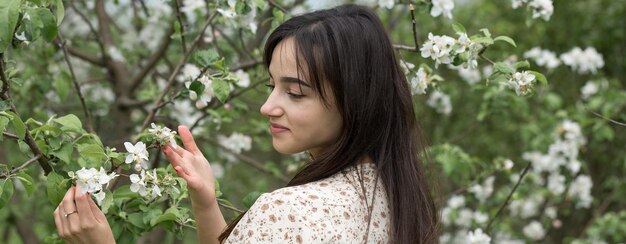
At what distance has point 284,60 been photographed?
1.93m

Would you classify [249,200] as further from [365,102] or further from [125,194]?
[365,102]

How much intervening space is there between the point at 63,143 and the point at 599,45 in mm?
4823

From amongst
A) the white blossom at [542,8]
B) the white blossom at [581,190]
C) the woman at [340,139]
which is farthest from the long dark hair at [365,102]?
the white blossom at [581,190]

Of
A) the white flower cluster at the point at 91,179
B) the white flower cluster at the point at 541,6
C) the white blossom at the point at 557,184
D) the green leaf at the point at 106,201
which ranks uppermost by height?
the white flower cluster at the point at 541,6

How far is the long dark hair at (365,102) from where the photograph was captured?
74.8 inches

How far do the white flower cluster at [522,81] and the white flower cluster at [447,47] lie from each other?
121 millimetres

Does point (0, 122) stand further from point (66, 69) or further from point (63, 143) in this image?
point (66, 69)

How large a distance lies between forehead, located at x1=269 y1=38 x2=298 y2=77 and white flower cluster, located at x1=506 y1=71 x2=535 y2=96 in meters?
0.71

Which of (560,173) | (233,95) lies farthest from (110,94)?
(560,173)

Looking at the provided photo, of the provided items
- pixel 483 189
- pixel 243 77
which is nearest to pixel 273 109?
pixel 243 77

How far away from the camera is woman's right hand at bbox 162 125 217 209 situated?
191 cm

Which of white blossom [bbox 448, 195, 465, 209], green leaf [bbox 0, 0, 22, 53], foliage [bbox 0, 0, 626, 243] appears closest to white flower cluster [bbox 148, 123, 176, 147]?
foliage [bbox 0, 0, 626, 243]

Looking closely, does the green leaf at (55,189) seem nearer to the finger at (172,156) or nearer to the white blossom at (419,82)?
the finger at (172,156)

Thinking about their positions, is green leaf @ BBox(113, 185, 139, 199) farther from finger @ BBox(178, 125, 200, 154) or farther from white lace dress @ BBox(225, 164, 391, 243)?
white lace dress @ BBox(225, 164, 391, 243)
